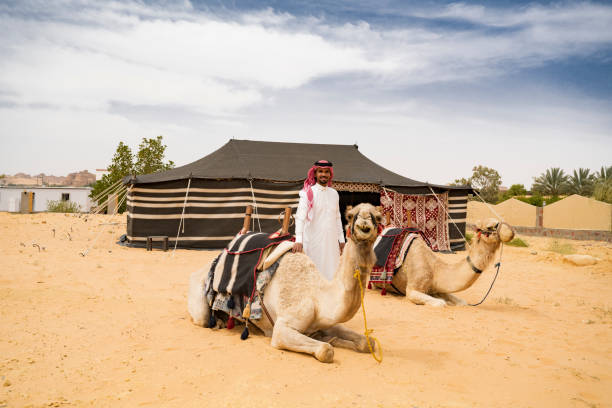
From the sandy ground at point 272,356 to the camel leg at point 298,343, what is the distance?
78 mm

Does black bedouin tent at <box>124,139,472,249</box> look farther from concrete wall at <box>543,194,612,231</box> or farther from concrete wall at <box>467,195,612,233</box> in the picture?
concrete wall at <box>543,194,612,231</box>

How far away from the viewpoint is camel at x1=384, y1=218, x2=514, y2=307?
538cm

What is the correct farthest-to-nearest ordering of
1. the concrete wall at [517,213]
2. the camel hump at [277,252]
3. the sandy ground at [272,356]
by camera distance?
1. the concrete wall at [517,213]
2. the camel hump at [277,252]
3. the sandy ground at [272,356]

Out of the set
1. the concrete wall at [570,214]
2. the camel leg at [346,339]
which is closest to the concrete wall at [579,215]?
the concrete wall at [570,214]

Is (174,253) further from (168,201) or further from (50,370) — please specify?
(50,370)

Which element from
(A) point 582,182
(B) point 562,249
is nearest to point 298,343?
(B) point 562,249

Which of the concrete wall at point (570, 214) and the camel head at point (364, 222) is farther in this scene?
the concrete wall at point (570, 214)

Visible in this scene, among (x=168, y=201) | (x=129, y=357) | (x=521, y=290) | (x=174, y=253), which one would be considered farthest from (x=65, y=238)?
(x=521, y=290)

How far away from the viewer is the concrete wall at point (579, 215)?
19.9m

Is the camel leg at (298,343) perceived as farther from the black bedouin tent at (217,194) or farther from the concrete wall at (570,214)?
the concrete wall at (570,214)

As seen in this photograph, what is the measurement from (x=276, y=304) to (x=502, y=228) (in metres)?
3.20

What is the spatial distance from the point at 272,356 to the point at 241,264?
982 mm

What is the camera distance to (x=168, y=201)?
11773 mm

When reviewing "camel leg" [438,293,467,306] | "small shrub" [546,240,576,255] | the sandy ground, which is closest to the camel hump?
the sandy ground
